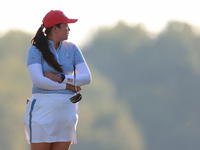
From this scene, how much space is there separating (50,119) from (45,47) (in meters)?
0.58

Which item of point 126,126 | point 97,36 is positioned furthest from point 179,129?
point 97,36

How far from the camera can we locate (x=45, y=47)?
4078 mm

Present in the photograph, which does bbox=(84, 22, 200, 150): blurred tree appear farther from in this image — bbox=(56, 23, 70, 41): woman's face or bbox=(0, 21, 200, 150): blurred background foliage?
bbox=(56, 23, 70, 41): woman's face

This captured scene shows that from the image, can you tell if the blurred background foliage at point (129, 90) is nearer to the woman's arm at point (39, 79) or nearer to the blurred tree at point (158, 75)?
the blurred tree at point (158, 75)

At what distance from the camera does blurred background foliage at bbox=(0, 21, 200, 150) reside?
36.4m

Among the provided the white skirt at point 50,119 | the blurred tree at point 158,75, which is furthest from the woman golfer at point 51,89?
the blurred tree at point 158,75

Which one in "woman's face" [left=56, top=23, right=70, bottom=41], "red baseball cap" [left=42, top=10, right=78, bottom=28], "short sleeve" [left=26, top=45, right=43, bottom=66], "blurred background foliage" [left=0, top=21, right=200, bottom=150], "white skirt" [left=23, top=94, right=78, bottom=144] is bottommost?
"blurred background foliage" [left=0, top=21, right=200, bottom=150]

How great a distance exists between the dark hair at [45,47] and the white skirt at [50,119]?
0.81 ft

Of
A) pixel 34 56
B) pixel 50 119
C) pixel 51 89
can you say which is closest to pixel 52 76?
pixel 51 89

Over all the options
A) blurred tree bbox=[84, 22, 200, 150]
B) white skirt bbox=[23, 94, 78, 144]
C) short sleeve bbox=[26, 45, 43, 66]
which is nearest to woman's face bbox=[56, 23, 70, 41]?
short sleeve bbox=[26, 45, 43, 66]

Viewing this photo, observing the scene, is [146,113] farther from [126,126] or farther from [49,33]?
[49,33]

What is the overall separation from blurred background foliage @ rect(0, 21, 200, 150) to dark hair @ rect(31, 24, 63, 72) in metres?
30.0

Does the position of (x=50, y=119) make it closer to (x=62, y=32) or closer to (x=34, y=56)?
(x=34, y=56)

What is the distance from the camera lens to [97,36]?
4884cm
